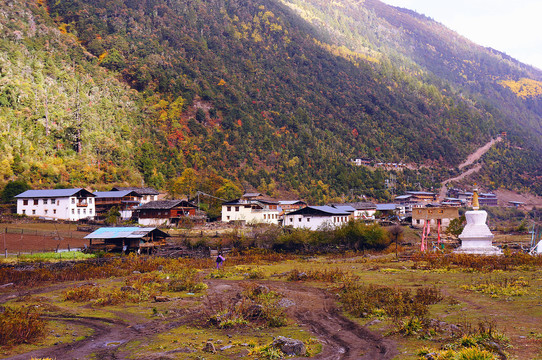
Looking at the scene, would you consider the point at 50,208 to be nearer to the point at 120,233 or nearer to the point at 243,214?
the point at 120,233

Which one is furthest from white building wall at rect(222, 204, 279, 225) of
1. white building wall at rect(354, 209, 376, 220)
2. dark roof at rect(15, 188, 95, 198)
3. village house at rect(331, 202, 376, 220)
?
dark roof at rect(15, 188, 95, 198)

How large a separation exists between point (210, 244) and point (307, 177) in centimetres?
9289

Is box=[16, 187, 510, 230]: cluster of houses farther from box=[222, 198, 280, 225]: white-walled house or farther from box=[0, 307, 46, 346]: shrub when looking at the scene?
box=[0, 307, 46, 346]: shrub

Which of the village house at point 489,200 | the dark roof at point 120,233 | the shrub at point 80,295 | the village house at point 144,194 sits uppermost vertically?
the village house at point 144,194

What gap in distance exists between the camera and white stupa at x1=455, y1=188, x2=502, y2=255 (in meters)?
38.2

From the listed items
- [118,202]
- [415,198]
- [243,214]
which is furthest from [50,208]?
[415,198]

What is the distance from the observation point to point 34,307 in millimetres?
21266

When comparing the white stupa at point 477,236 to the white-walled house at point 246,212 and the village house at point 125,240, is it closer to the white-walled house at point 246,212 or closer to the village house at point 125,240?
the village house at point 125,240

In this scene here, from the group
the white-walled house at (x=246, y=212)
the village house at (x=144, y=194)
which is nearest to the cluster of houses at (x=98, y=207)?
the village house at (x=144, y=194)

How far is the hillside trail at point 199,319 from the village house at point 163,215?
165 ft

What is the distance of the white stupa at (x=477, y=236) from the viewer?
38.2m

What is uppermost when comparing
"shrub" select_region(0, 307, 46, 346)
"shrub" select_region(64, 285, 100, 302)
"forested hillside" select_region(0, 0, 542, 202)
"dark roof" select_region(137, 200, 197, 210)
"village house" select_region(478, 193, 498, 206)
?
"forested hillside" select_region(0, 0, 542, 202)

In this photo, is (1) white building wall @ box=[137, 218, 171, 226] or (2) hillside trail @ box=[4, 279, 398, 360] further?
(1) white building wall @ box=[137, 218, 171, 226]

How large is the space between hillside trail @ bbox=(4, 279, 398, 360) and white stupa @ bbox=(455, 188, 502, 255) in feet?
63.0
